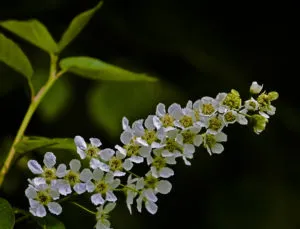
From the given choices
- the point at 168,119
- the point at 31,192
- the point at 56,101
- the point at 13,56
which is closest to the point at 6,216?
the point at 31,192

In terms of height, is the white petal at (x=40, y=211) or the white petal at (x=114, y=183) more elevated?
the white petal at (x=114, y=183)

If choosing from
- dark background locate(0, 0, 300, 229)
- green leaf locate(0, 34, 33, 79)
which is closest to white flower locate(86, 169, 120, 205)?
green leaf locate(0, 34, 33, 79)

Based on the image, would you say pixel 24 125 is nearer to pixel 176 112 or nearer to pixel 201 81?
pixel 176 112

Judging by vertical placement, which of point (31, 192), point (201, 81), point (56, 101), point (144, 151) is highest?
point (144, 151)

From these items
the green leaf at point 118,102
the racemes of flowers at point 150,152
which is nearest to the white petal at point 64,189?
the racemes of flowers at point 150,152

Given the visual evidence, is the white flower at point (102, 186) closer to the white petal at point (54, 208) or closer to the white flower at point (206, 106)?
the white petal at point (54, 208)

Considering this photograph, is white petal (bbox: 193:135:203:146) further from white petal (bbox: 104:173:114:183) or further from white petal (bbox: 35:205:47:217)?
white petal (bbox: 35:205:47:217)
